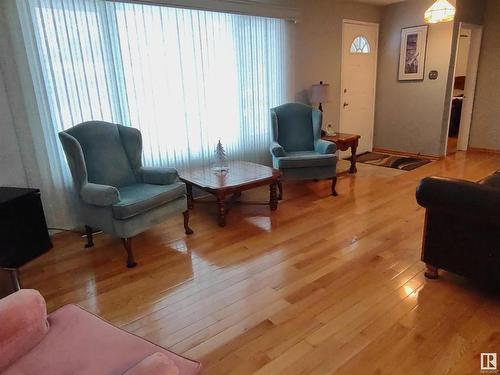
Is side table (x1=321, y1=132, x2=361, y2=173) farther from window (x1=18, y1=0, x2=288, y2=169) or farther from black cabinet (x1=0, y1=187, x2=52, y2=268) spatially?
black cabinet (x1=0, y1=187, x2=52, y2=268)

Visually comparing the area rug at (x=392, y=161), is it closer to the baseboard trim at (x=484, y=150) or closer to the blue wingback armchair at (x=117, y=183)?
the baseboard trim at (x=484, y=150)

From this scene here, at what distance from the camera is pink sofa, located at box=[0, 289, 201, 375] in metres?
1.13

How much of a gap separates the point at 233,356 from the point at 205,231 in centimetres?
161

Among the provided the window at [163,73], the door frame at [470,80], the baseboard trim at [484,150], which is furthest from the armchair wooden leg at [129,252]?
the baseboard trim at [484,150]

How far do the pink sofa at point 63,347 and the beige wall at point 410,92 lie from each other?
18.5 ft

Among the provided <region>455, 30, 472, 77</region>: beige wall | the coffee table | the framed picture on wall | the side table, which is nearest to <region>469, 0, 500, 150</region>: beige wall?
<region>455, 30, 472, 77</region>: beige wall

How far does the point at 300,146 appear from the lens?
14.6 ft

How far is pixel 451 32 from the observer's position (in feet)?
16.6

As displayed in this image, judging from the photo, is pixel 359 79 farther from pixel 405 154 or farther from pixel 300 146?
pixel 300 146

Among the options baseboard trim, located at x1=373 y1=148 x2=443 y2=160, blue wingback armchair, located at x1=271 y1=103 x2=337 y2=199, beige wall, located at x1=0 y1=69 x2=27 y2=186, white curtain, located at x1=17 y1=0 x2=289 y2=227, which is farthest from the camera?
baseboard trim, located at x1=373 y1=148 x2=443 y2=160

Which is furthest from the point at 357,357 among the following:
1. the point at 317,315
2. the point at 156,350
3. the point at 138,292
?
the point at 138,292

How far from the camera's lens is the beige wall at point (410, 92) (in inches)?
207

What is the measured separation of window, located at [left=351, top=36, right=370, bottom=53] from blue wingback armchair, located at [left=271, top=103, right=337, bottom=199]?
5.75 ft

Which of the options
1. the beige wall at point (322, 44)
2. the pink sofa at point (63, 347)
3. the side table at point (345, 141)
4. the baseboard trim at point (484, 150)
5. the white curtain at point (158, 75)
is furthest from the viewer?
the baseboard trim at point (484, 150)
